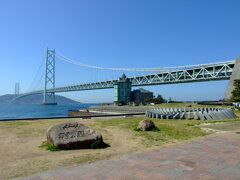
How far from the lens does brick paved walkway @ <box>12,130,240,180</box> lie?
4379 mm

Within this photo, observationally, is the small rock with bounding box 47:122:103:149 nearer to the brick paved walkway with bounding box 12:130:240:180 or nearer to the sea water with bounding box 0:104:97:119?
the brick paved walkway with bounding box 12:130:240:180

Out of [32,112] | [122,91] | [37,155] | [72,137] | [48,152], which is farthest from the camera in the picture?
[122,91]

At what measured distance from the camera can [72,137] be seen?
738 cm

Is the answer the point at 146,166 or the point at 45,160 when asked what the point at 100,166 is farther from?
the point at 45,160

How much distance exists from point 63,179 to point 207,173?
10.6 feet

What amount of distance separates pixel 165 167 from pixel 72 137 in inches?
148

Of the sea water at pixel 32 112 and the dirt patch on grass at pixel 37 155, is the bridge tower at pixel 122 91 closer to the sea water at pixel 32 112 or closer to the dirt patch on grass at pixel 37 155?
the sea water at pixel 32 112

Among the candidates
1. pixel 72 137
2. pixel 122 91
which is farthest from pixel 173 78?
pixel 72 137

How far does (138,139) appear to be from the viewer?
877 cm

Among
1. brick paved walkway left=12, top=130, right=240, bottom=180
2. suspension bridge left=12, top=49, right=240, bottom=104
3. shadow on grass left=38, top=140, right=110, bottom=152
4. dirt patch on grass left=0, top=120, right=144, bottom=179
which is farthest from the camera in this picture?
suspension bridge left=12, top=49, right=240, bottom=104

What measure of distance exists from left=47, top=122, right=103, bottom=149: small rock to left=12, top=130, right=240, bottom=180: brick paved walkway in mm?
2040

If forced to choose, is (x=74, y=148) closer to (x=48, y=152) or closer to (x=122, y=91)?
(x=48, y=152)

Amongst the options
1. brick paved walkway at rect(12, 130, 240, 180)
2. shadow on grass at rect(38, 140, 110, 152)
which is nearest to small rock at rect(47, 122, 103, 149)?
shadow on grass at rect(38, 140, 110, 152)

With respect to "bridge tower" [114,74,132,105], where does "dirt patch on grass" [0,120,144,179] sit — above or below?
below
